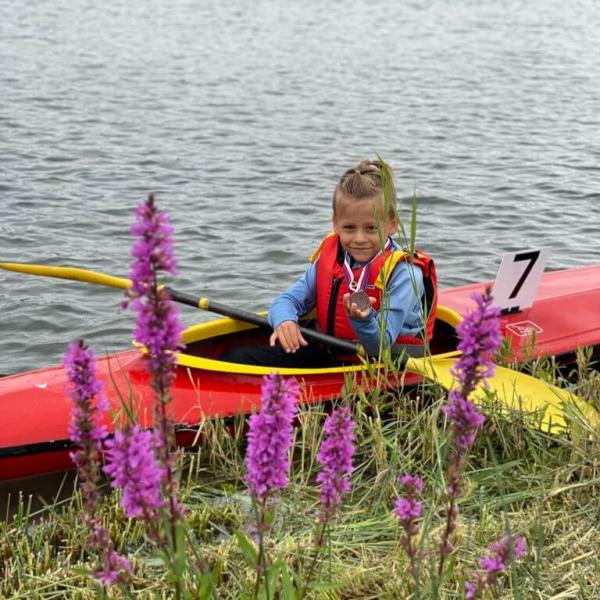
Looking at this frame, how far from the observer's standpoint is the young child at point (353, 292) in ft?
13.1

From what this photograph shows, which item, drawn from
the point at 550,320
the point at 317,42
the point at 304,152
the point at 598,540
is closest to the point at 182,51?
the point at 317,42

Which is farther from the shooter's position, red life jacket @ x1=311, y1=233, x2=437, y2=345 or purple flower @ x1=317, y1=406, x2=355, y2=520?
red life jacket @ x1=311, y1=233, x2=437, y2=345

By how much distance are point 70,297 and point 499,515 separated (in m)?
3.77

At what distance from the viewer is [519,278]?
15.7ft

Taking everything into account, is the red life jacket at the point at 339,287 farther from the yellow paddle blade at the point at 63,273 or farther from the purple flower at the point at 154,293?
the purple flower at the point at 154,293

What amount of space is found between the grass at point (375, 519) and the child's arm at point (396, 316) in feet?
0.80

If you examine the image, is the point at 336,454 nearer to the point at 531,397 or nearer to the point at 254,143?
the point at 531,397

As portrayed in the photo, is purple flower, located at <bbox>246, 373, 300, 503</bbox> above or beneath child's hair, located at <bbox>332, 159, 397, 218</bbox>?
beneath

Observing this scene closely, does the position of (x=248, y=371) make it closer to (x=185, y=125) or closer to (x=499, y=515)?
(x=499, y=515)

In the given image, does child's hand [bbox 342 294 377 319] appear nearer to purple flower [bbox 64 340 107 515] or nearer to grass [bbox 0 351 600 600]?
grass [bbox 0 351 600 600]

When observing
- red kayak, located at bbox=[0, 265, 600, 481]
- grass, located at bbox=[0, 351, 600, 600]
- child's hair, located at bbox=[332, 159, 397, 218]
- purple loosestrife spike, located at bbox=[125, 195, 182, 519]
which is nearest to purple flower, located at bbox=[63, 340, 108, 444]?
purple loosestrife spike, located at bbox=[125, 195, 182, 519]

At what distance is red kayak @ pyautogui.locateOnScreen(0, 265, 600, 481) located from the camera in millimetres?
3695

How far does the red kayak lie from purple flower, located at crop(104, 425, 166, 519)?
1473 mm

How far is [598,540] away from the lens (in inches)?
115
